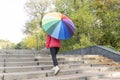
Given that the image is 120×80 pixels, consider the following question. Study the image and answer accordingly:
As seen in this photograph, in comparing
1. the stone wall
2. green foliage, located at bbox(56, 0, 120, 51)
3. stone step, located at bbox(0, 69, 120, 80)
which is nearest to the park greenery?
green foliage, located at bbox(56, 0, 120, 51)

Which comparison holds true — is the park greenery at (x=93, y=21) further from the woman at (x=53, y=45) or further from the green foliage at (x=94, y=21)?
the woman at (x=53, y=45)

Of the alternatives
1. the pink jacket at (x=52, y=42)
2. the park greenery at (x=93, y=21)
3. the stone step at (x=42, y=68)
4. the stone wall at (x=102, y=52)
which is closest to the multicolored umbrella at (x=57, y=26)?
the pink jacket at (x=52, y=42)

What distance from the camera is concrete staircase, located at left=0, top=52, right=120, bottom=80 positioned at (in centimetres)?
806

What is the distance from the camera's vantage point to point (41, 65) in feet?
32.1

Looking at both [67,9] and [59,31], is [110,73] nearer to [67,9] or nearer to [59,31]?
[59,31]

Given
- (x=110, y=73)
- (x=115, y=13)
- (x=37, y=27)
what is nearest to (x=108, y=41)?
(x=115, y=13)

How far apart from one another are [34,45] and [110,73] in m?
32.2

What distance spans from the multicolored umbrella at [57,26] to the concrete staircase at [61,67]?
1.18m

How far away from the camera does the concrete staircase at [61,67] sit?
8062mm

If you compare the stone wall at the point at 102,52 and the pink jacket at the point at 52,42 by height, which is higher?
the pink jacket at the point at 52,42

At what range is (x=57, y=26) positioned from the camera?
28.6 ft

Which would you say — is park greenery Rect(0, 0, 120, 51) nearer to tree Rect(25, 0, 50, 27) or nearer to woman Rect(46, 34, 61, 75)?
woman Rect(46, 34, 61, 75)

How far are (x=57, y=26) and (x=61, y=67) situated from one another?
1.78m

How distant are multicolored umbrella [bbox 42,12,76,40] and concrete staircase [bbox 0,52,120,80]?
118cm
